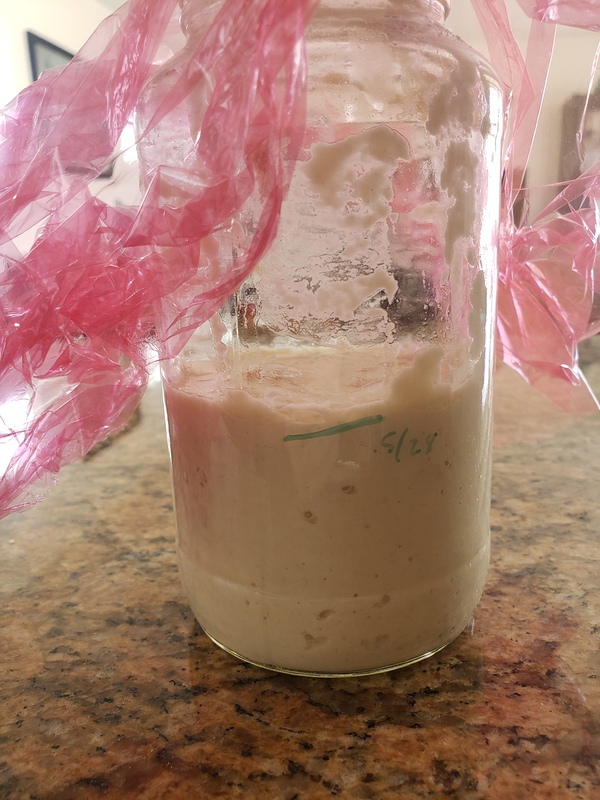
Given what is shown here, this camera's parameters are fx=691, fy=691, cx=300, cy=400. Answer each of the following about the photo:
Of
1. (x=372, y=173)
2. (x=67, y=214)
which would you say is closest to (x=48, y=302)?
(x=67, y=214)

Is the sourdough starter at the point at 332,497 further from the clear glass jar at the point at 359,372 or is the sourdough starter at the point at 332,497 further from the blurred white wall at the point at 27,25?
the blurred white wall at the point at 27,25

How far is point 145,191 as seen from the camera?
0.38m

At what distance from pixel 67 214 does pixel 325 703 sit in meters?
0.32

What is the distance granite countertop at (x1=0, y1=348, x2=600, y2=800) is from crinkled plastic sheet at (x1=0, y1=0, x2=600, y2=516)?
0.39ft

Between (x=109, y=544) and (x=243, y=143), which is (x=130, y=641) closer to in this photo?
(x=109, y=544)

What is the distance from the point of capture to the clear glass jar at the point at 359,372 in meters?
0.38

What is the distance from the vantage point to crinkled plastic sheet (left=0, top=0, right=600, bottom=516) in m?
0.32

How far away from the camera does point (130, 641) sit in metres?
0.49

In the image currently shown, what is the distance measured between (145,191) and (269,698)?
1.00 feet

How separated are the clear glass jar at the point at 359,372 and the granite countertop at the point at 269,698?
3 centimetres

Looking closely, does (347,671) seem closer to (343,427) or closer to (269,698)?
(269,698)

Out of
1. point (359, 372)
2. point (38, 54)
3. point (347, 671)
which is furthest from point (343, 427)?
point (38, 54)

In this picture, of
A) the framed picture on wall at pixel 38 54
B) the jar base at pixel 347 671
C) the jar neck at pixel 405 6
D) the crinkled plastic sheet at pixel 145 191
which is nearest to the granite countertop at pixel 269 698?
the jar base at pixel 347 671

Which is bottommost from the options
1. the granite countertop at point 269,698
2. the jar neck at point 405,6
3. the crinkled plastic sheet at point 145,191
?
the granite countertop at point 269,698
